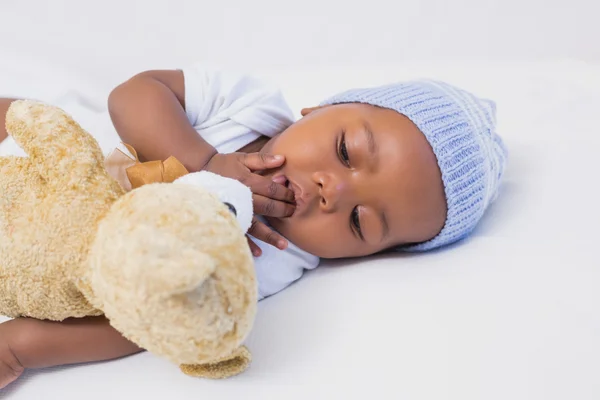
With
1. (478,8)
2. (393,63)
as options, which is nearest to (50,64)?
(393,63)

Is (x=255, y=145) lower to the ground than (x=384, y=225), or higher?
higher

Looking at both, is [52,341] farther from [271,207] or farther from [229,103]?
[229,103]

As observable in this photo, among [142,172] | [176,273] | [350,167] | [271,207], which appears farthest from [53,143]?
[350,167]

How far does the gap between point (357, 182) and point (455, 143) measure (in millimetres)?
202

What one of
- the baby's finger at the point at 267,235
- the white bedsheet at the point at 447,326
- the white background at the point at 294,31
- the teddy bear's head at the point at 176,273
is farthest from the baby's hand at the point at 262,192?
the white background at the point at 294,31

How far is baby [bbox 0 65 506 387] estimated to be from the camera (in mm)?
1033

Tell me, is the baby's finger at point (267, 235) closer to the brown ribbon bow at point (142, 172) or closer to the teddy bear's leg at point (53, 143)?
the brown ribbon bow at point (142, 172)

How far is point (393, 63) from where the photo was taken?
5.89ft

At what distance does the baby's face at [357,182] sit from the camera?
1.03m

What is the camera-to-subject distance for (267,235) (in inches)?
40.7

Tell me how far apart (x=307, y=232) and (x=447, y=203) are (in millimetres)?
264

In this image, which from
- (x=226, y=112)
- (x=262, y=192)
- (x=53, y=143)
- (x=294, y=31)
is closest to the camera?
(x=53, y=143)

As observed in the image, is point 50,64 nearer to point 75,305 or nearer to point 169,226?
point 75,305

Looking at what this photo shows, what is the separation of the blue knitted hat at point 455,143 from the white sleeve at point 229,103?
5.6 inches
